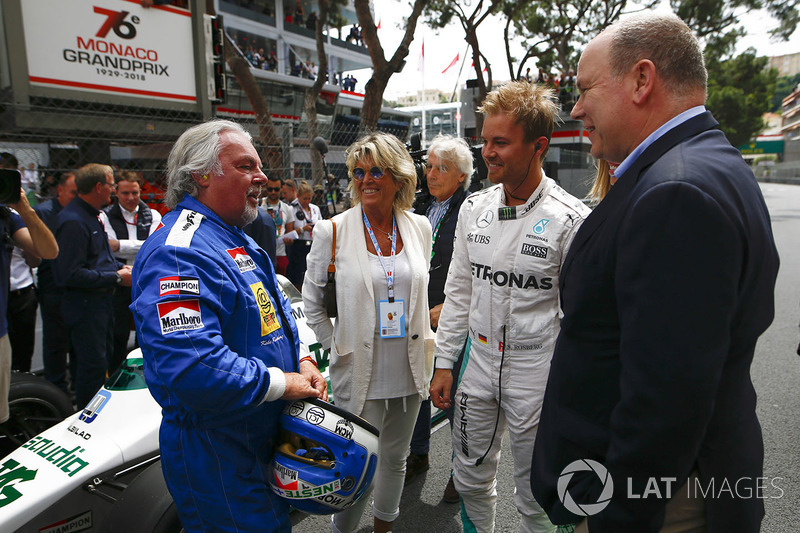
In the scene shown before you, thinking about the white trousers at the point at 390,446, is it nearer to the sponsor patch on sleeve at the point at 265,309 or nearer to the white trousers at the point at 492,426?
the white trousers at the point at 492,426

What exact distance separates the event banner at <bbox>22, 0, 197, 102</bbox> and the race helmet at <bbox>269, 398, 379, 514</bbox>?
15.9 ft

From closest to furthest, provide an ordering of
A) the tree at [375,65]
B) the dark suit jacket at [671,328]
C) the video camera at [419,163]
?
the dark suit jacket at [671,328], the video camera at [419,163], the tree at [375,65]

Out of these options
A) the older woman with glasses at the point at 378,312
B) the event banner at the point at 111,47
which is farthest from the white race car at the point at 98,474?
the event banner at the point at 111,47

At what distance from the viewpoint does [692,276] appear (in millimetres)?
985

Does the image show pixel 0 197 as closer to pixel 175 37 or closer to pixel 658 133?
pixel 658 133

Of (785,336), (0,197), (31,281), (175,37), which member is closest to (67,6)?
(175,37)

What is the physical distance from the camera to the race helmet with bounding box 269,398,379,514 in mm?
1659

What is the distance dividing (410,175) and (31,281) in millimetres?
3597

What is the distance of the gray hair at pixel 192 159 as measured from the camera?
5.65 feet

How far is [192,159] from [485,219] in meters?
1.25

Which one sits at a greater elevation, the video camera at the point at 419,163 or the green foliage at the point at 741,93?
the green foliage at the point at 741,93

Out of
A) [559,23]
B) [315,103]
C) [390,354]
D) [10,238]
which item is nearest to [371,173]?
[390,354]

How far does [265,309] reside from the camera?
175 centimetres

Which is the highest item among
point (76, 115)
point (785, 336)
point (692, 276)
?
point (76, 115)
